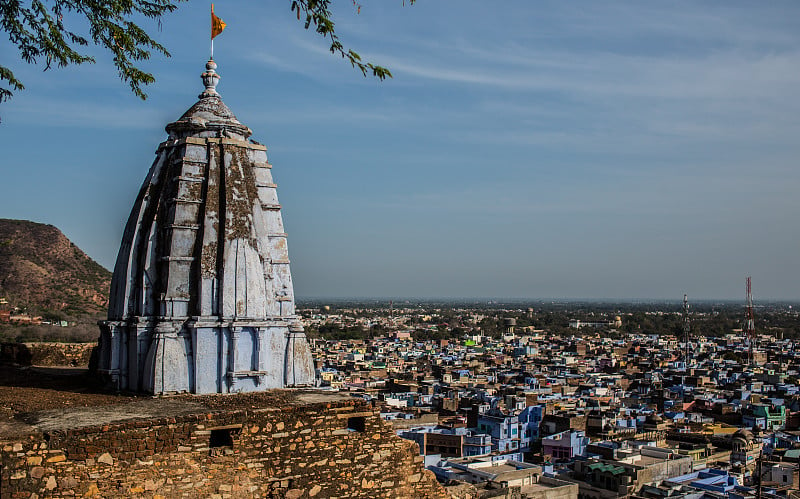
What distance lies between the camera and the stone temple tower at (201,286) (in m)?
6.96

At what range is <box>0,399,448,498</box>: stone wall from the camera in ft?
17.2

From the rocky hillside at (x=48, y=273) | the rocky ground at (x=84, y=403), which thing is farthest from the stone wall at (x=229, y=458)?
the rocky hillside at (x=48, y=273)

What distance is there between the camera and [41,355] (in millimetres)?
10234

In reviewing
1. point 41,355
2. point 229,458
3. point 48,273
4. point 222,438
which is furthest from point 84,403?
point 48,273

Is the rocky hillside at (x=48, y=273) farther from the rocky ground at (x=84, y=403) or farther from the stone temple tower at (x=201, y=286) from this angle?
the stone temple tower at (x=201, y=286)

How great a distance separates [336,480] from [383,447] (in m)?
0.50

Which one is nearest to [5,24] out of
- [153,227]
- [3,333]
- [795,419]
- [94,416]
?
[153,227]

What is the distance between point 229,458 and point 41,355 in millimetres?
5368

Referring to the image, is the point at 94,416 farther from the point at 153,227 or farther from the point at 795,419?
the point at 795,419

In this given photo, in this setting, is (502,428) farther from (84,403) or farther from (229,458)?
(229,458)

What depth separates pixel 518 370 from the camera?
178 feet

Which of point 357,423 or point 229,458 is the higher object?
point 357,423

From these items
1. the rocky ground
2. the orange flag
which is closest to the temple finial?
the orange flag

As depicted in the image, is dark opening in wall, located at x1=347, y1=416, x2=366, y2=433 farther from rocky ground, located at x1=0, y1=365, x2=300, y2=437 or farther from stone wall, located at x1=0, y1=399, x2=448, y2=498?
rocky ground, located at x1=0, y1=365, x2=300, y2=437
